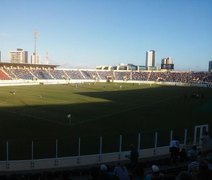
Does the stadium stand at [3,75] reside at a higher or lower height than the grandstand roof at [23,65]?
lower

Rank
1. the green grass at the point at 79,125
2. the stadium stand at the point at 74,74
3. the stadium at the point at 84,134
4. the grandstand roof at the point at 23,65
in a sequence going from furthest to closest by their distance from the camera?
the stadium stand at the point at 74,74, the grandstand roof at the point at 23,65, the green grass at the point at 79,125, the stadium at the point at 84,134

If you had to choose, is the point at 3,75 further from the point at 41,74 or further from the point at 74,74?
the point at 74,74

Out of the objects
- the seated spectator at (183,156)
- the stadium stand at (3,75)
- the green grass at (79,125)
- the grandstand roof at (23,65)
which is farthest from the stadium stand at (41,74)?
the seated spectator at (183,156)

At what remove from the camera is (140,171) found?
9.48 m

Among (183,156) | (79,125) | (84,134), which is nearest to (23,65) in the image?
(79,125)

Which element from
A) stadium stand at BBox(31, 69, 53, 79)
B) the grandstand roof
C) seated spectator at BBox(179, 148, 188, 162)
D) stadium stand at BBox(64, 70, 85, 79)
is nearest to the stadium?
seated spectator at BBox(179, 148, 188, 162)

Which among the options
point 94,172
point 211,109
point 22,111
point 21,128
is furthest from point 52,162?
point 22,111

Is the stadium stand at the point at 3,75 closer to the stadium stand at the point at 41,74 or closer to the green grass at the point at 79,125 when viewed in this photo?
the stadium stand at the point at 41,74

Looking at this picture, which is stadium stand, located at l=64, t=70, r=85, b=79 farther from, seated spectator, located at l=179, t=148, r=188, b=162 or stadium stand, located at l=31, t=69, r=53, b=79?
seated spectator, located at l=179, t=148, r=188, b=162

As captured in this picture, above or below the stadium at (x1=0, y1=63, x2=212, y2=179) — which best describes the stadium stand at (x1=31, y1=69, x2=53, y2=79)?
above

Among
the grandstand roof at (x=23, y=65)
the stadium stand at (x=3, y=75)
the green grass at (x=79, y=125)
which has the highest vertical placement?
the grandstand roof at (x=23, y=65)

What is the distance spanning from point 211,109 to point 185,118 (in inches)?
592

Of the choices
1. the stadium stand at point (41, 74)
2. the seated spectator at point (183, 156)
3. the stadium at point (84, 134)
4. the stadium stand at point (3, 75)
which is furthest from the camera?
the stadium stand at point (41, 74)

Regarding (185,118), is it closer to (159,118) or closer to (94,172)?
(159,118)
